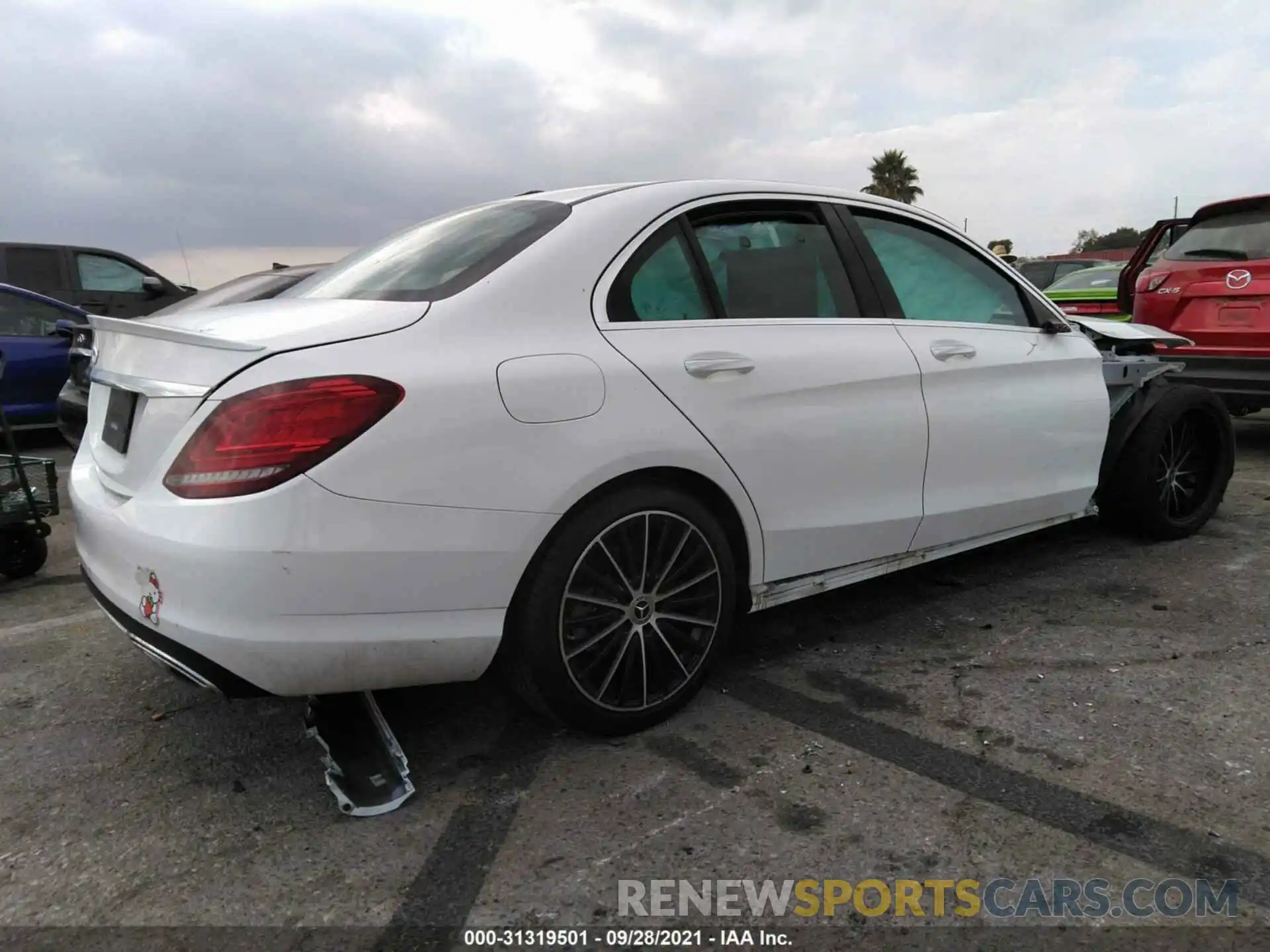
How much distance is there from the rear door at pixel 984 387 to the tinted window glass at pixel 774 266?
20cm

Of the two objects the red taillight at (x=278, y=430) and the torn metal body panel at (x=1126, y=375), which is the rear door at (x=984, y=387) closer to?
the torn metal body panel at (x=1126, y=375)

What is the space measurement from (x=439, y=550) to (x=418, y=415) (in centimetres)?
32

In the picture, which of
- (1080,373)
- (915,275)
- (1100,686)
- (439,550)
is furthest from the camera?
(1080,373)

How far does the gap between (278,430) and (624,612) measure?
40.5 inches

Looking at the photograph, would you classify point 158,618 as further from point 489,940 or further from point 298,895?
point 489,940

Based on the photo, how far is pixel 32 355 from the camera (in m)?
7.78

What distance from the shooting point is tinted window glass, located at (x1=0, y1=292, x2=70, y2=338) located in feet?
25.6

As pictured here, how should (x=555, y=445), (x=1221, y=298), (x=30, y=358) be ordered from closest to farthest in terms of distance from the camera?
(x=555, y=445), (x=1221, y=298), (x=30, y=358)

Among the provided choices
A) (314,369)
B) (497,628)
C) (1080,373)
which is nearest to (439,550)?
(497,628)

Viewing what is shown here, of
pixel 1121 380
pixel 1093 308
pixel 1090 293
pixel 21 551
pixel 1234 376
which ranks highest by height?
pixel 1090 293

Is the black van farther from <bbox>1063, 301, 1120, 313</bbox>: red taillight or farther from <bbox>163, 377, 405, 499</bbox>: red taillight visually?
<bbox>1063, 301, 1120, 313</bbox>: red taillight

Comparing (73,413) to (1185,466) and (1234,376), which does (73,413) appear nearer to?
(1185,466)

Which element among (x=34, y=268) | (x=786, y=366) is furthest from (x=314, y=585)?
(x=34, y=268)

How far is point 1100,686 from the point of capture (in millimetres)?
2980
